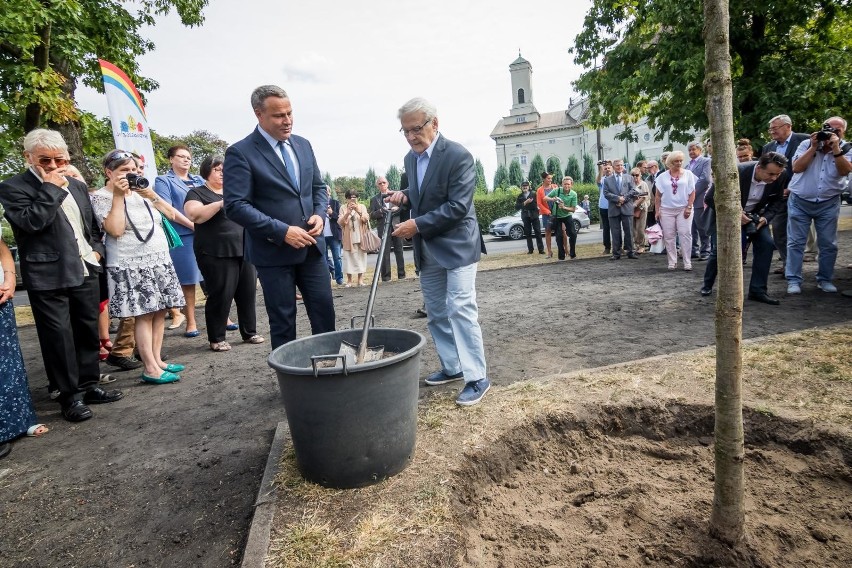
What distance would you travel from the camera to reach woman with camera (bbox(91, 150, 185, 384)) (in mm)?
4062

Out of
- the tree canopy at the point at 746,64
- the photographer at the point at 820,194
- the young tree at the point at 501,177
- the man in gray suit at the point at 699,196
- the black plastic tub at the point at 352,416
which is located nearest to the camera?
the black plastic tub at the point at 352,416

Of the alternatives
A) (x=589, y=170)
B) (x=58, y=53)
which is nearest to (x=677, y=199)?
(x=58, y=53)

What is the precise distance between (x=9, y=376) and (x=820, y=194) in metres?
7.99

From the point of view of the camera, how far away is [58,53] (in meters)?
11.3

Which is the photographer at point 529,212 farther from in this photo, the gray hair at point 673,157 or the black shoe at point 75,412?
the black shoe at point 75,412

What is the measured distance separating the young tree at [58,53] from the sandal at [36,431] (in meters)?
8.18

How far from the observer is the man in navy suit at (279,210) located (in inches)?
129

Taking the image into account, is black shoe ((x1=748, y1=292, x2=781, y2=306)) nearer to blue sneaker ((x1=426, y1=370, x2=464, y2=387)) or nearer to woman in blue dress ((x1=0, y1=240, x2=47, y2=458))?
blue sneaker ((x1=426, y1=370, x2=464, y2=387))

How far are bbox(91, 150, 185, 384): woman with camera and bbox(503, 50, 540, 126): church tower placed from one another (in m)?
79.9

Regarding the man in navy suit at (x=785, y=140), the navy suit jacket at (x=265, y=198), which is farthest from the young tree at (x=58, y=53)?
the man in navy suit at (x=785, y=140)

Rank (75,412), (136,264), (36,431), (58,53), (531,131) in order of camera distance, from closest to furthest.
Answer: (36,431)
(75,412)
(136,264)
(58,53)
(531,131)

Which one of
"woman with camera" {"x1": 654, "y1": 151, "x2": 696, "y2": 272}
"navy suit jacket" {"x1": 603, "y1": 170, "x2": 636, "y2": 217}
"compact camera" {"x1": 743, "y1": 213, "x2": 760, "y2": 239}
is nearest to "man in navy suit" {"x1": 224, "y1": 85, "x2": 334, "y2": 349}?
"compact camera" {"x1": 743, "y1": 213, "x2": 760, "y2": 239}

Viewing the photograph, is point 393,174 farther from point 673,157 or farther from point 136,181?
point 136,181

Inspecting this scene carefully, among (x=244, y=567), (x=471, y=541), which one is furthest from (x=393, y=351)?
(x=244, y=567)
